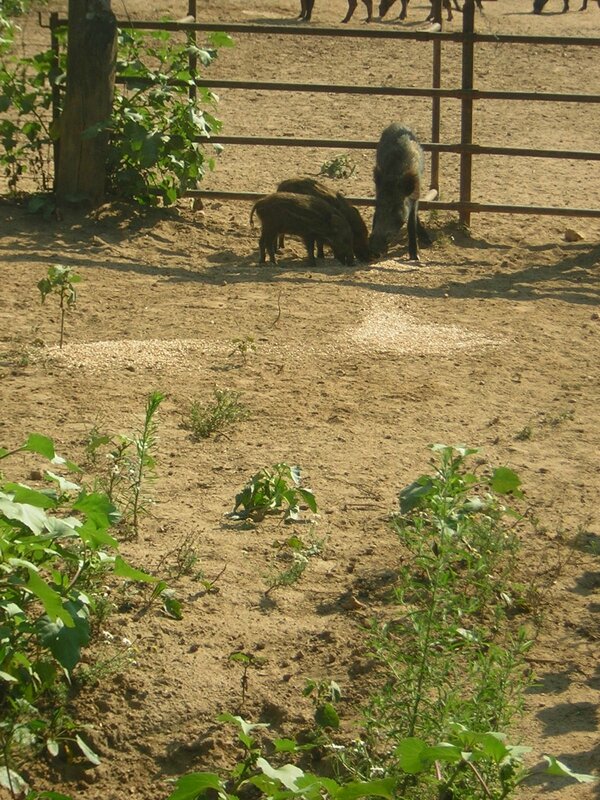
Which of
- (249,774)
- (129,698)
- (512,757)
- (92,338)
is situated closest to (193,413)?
(92,338)

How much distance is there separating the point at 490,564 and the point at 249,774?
4.81 feet

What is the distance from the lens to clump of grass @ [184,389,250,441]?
600cm

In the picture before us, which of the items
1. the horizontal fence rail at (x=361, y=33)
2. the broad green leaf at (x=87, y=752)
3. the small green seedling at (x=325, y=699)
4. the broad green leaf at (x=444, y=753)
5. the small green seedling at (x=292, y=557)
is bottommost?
the broad green leaf at (x=87, y=752)

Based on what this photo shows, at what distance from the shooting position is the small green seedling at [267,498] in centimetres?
512

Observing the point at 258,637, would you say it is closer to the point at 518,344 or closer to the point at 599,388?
the point at 599,388

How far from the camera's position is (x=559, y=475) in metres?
5.73

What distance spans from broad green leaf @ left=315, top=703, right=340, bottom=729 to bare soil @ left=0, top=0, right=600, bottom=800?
0.17 feet

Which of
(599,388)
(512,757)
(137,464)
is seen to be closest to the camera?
(512,757)

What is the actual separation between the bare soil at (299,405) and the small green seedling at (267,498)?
9 cm

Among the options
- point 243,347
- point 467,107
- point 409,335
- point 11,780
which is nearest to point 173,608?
point 11,780

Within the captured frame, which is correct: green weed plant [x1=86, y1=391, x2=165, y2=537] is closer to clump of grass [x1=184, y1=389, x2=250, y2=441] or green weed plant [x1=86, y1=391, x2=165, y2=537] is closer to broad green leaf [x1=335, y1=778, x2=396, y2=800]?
clump of grass [x1=184, y1=389, x2=250, y2=441]

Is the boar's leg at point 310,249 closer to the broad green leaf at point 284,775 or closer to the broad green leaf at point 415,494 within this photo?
the broad green leaf at point 415,494

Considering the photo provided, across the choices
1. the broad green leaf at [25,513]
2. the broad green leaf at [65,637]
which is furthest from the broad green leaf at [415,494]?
the broad green leaf at [25,513]

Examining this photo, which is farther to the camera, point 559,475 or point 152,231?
point 152,231
